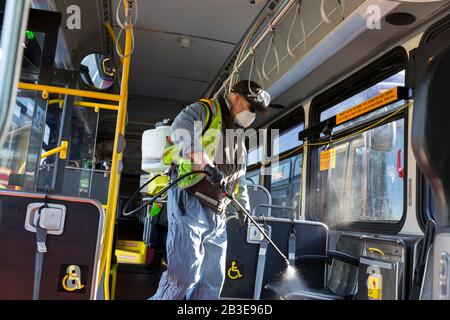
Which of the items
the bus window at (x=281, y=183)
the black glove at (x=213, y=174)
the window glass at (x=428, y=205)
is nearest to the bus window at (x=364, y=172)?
the window glass at (x=428, y=205)

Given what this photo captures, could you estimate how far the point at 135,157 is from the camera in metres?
8.92

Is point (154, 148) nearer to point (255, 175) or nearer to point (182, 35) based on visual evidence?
point (182, 35)

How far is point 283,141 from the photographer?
20.1 ft

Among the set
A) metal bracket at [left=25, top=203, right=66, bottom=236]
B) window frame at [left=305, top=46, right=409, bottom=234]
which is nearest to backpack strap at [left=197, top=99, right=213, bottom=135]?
metal bracket at [left=25, top=203, right=66, bottom=236]

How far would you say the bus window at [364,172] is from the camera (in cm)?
343

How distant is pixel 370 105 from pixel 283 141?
2.55 metres

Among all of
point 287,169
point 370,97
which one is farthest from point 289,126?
point 370,97

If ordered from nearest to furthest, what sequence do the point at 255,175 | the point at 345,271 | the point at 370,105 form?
the point at 345,271 < the point at 370,105 < the point at 255,175

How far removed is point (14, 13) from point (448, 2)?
287 cm

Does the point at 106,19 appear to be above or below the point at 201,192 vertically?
above

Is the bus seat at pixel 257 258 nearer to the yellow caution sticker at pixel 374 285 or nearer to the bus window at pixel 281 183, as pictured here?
the yellow caution sticker at pixel 374 285

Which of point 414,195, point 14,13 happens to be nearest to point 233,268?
point 414,195

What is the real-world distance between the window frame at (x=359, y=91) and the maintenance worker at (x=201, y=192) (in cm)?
133

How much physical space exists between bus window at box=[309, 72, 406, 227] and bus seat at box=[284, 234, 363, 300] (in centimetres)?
38
